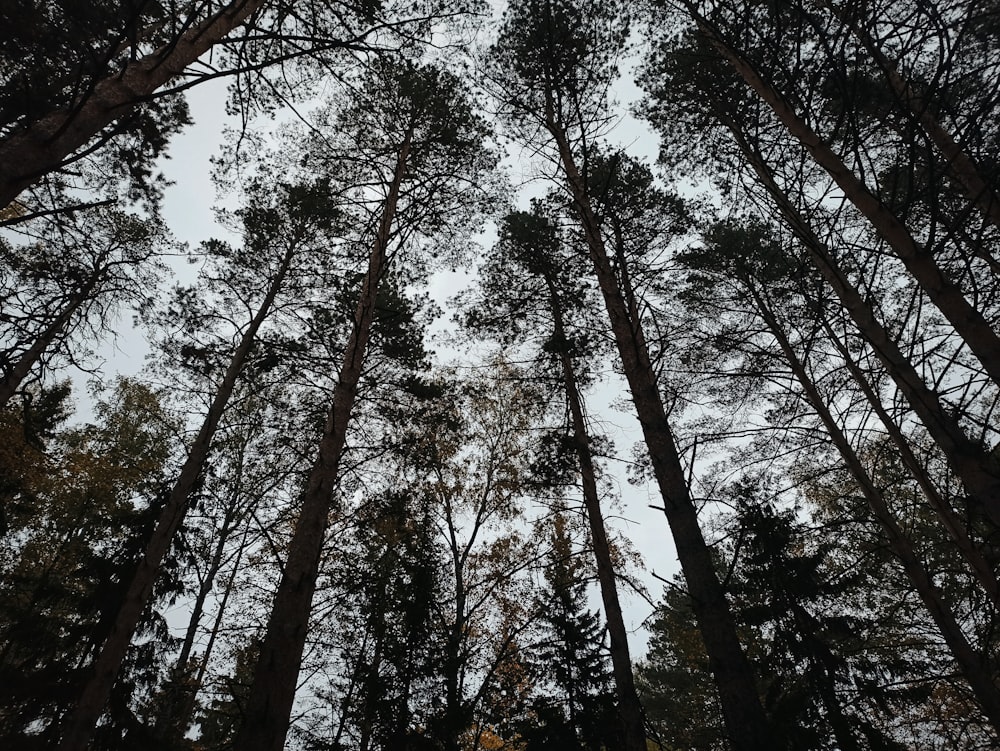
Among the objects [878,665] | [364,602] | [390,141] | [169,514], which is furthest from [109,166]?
[878,665]

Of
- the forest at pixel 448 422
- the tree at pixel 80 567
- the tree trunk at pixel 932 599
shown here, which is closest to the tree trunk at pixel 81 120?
the forest at pixel 448 422

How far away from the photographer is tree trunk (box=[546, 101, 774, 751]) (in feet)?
8.20

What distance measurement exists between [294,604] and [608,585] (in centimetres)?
521

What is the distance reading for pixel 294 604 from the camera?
3658mm

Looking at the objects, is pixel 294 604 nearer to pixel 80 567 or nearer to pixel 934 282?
pixel 934 282

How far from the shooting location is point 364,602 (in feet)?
32.8

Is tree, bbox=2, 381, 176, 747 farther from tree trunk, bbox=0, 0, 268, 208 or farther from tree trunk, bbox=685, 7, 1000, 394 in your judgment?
tree trunk, bbox=685, 7, 1000, 394

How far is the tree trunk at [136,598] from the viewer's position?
5.31 m

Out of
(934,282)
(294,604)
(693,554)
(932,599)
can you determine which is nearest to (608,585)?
(932,599)

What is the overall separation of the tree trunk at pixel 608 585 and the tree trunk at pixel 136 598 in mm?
5995

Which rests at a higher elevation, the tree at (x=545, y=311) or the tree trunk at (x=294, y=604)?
Answer: the tree at (x=545, y=311)

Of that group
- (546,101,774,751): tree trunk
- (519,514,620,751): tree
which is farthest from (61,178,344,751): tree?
(519,514,620,751): tree

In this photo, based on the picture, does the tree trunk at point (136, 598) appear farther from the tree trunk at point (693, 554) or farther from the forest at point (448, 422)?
the tree trunk at point (693, 554)

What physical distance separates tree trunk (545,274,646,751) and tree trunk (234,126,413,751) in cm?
286
